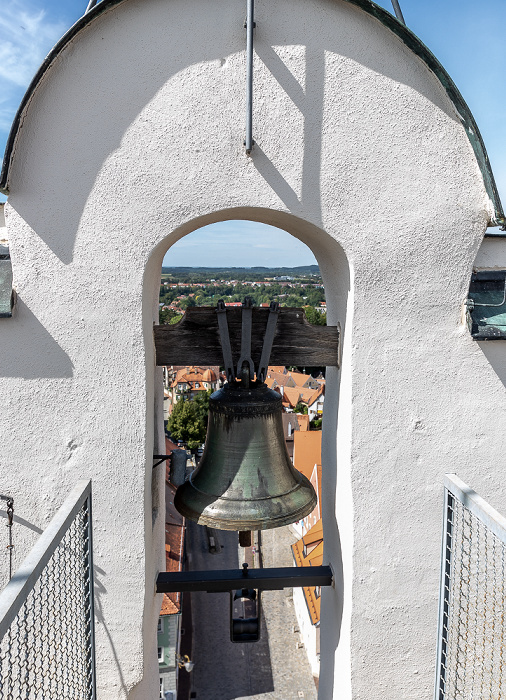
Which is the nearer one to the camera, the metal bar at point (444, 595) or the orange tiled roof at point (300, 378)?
the metal bar at point (444, 595)

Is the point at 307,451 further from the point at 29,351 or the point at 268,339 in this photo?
the point at 29,351

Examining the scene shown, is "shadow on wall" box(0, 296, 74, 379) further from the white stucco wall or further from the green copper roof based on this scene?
the green copper roof

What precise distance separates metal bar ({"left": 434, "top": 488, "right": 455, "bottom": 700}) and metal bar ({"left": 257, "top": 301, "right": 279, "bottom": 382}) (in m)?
1.21

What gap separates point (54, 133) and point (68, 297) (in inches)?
32.5

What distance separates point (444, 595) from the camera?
116 inches

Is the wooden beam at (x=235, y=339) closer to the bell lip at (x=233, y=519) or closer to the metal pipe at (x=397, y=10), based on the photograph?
the bell lip at (x=233, y=519)

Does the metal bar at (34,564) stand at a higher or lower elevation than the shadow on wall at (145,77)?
lower

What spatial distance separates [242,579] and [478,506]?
1.63 metres

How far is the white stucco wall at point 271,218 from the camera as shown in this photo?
2752 mm

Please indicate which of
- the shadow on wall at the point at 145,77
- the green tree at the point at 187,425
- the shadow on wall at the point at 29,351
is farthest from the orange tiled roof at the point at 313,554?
the green tree at the point at 187,425

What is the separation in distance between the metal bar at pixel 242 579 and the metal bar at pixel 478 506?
3.48 feet

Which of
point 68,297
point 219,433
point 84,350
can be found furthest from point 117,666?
point 68,297

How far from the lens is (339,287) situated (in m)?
3.31

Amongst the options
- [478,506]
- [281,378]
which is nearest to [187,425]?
[281,378]
